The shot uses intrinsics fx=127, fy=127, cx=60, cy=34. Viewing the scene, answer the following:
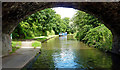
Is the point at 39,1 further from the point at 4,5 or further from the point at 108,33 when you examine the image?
the point at 108,33

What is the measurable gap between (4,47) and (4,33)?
103 cm

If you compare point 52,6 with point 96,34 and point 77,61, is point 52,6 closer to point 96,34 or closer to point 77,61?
point 77,61

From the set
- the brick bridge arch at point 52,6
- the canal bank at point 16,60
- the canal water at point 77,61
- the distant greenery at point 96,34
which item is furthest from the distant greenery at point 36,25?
the canal bank at point 16,60

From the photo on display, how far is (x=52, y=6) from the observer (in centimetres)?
878

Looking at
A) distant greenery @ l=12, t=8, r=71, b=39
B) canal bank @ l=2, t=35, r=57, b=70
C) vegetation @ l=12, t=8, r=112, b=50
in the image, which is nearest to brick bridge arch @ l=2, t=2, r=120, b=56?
canal bank @ l=2, t=35, r=57, b=70

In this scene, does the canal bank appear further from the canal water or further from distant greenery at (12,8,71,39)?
distant greenery at (12,8,71,39)

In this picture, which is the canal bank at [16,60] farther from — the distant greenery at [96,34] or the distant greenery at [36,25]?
the distant greenery at [36,25]

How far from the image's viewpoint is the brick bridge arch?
261 inches

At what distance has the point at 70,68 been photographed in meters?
7.42

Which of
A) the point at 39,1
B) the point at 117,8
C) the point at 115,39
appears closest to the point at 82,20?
the point at 115,39

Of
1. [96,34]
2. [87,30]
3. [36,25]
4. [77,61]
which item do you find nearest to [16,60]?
[77,61]

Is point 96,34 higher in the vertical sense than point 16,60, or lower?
higher

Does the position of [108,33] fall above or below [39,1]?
below

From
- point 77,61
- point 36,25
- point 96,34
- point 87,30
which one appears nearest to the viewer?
point 77,61
